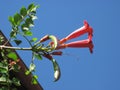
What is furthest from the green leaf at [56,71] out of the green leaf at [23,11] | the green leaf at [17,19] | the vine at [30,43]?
the green leaf at [23,11]

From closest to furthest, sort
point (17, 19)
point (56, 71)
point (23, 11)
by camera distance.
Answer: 1. point (56, 71)
2. point (17, 19)
3. point (23, 11)

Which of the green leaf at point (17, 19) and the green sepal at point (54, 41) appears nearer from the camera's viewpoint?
the green sepal at point (54, 41)

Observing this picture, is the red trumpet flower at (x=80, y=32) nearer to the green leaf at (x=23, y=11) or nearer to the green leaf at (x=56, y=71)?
the green leaf at (x=56, y=71)

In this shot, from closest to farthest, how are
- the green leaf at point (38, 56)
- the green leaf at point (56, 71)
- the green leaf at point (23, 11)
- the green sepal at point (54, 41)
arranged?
the green leaf at point (56, 71), the green sepal at point (54, 41), the green leaf at point (38, 56), the green leaf at point (23, 11)

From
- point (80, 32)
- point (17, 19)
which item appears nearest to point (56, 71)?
point (80, 32)

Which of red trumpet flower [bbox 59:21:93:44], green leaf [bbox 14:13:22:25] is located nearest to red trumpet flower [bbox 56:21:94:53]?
red trumpet flower [bbox 59:21:93:44]

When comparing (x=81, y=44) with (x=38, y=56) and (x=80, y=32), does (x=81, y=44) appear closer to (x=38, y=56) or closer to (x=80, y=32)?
(x=80, y=32)

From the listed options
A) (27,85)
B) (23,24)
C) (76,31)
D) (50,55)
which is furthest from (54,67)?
(27,85)

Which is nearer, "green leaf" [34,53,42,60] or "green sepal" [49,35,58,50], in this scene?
"green sepal" [49,35,58,50]

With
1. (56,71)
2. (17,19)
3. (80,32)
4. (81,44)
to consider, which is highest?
(17,19)

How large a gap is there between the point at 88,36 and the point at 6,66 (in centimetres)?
103

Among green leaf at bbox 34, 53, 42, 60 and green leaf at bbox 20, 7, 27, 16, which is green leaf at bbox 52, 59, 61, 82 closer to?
green leaf at bbox 34, 53, 42, 60

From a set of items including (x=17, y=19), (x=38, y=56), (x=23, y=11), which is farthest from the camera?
(x=23, y=11)

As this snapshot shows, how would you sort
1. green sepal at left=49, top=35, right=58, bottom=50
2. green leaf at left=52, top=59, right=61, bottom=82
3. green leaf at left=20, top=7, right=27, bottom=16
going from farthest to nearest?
1. green leaf at left=20, top=7, right=27, bottom=16
2. green sepal at left=49, top=35, right=58, bottom=50
3. green leaf at left=52, top=59, right=61, bottom=82
